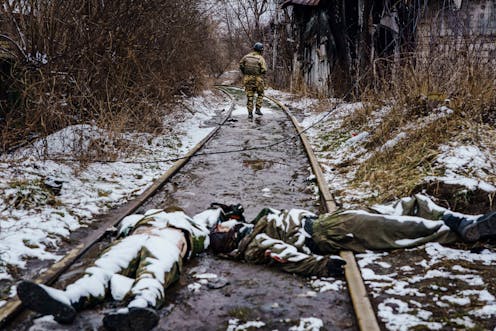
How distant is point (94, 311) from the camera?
336 cm

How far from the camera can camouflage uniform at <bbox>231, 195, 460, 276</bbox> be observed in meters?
4.28

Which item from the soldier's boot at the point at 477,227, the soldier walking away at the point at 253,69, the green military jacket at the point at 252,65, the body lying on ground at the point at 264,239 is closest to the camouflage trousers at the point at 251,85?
the soldier walking away at the point at 253,69

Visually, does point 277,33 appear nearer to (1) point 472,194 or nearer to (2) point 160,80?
(2) point 160,80

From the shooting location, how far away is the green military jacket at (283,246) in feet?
13.1

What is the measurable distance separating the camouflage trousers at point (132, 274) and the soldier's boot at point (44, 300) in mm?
139

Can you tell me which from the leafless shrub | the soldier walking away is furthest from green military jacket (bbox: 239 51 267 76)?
the leafless shrub

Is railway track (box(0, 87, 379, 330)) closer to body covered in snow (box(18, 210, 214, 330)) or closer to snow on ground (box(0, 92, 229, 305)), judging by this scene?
body covered in snow (box(18, 210, 214, 330))

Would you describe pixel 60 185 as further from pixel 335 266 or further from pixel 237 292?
pixel 335 266

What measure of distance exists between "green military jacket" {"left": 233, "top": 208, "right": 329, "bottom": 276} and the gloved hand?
1.4 inches

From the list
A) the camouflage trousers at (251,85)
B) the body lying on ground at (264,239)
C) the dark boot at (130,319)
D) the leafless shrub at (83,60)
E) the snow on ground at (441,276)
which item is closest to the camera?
the dark boot at (130,319)

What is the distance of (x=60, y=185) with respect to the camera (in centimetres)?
606

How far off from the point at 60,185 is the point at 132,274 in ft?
9.53

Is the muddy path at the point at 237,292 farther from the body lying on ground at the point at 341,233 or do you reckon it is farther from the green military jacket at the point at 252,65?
the green military jacket at the point at 252,65

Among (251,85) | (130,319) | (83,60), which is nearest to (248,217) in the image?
(130,319)
